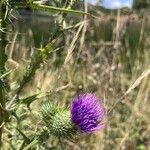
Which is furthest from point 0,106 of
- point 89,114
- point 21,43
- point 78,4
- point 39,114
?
point 21,43

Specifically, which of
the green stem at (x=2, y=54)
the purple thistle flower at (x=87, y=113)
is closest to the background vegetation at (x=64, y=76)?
the green stem at (x=2, y=54)

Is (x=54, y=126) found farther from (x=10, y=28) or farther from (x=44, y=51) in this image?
(x=10, y=28)

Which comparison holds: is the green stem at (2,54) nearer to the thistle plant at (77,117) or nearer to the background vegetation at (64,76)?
the background vegetation at (64,76)

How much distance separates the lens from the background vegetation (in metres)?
1.94

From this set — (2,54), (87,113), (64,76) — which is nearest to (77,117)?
(87,113)

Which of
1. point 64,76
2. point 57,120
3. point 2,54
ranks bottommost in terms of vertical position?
point 64,76

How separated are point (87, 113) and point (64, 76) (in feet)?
7.71

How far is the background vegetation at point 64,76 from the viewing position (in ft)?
6.35

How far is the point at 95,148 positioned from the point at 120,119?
859 millimetres

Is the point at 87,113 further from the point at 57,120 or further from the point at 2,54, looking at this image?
the point at 2,54

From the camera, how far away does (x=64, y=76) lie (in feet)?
14.4

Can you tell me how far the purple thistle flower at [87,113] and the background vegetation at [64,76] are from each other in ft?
0.33

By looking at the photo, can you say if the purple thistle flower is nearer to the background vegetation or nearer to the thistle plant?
the thistle plant

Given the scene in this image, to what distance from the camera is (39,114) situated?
2.11 metres
